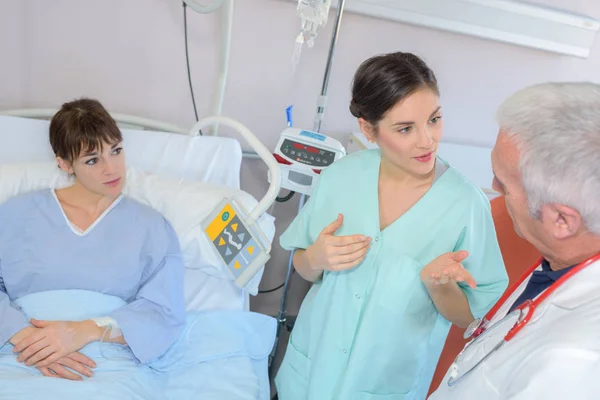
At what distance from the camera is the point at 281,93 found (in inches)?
91.2

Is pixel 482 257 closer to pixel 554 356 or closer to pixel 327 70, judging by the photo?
pixel 554 356

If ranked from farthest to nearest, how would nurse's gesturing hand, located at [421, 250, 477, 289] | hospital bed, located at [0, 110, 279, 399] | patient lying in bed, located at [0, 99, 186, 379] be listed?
hospital bed, located at [0, 110, 279, 399], patient lying in bed, located at [0, 99, 186, 379], nurse's gesturing hand, located at [421, 250, 477, 289]

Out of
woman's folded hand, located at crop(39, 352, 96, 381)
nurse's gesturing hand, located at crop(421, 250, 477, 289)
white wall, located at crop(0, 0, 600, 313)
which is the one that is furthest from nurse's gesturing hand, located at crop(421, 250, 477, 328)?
white wall, located at crop(0, 0, 600, 313)

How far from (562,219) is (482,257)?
42cm

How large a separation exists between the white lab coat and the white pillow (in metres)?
1.03

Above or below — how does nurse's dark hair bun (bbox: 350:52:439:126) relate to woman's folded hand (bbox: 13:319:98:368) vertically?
above

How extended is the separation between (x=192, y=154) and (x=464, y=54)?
→ 124cm

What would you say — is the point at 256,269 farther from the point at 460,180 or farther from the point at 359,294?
the point at 460,180

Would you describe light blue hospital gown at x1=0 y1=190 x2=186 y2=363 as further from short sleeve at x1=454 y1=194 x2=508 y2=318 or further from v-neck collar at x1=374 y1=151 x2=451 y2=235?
short sleeve at x1=454 y1=194 x2=508 y2=318

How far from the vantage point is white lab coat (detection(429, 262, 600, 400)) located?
0.76 metres

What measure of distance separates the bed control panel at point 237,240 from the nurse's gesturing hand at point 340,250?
0.42 metres

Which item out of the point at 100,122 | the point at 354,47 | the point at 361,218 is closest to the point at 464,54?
the point at 354,47

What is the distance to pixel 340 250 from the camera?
1.23 m

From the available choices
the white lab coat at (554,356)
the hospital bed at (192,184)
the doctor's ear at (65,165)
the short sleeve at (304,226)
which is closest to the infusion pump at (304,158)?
the hospital bed at (192,184)
